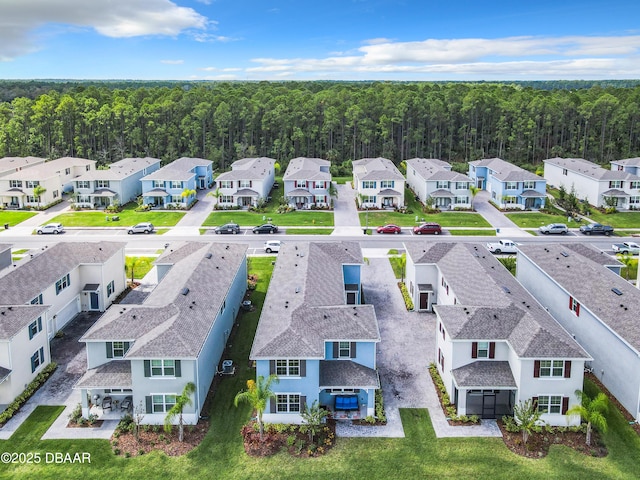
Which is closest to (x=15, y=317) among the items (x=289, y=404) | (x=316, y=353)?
(x=289, y=404)

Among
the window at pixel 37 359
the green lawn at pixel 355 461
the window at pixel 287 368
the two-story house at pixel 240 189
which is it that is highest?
the two-story house at pixel 240 189

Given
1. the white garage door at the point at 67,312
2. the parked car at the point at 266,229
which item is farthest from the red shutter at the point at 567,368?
the parked car at the point at 266,229

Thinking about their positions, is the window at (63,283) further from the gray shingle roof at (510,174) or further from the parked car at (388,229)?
the gray shingle roof at (510,174)

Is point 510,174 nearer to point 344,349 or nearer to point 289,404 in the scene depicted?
point 344,349

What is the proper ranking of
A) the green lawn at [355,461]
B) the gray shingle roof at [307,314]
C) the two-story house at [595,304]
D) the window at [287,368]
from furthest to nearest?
the two-story house at [595,304], the gray shingle roof at [307,314], the window at [287,368], the green lawn at [355,461]

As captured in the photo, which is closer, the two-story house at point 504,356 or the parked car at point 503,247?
the two-story house at point 504,356

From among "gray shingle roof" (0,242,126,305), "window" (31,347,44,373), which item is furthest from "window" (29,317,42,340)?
"gray shingle roof" (0,242,126,305)

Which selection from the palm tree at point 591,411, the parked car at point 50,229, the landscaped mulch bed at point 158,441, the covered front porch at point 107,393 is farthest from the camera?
the parked car at point 50,229

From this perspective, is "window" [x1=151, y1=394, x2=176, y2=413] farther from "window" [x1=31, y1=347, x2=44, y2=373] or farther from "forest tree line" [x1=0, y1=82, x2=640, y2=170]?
"forest tree line" [x1=0, y1=82, x2=640, y2=170]

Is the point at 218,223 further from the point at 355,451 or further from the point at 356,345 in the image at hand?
the point at 355,451
